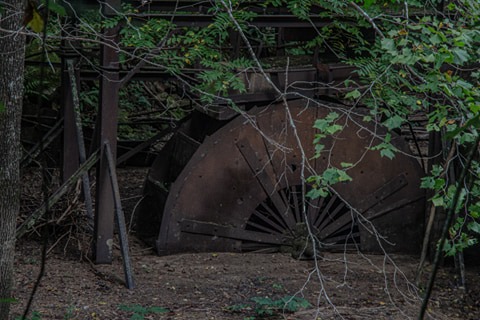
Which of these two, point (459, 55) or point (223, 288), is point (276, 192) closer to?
point (223, 288)

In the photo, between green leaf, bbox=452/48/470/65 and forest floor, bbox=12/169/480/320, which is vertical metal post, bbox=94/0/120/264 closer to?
forest floor, bbox=12/169/480/320

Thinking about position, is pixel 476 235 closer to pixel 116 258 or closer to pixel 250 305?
pixel 250 305

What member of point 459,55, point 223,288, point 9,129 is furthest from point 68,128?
point 459,55

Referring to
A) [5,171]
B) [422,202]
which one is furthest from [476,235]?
[5,171]

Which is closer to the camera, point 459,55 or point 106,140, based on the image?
point 459,55

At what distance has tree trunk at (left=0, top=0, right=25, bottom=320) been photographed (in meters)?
5.46

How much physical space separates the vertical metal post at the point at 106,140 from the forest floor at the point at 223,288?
0.84ft

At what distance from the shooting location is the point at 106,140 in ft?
28.3

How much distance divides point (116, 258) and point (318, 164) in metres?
2.76

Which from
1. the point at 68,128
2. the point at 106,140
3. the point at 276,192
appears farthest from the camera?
the point at 68,128

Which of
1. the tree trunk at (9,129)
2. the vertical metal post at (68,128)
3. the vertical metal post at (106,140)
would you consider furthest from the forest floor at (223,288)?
the tree trunk at (9,129)

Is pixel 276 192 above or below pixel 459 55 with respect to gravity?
below

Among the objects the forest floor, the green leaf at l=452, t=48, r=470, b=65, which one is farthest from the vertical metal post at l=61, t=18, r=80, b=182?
the green leaf at l=452, t=48, r=470, b=65

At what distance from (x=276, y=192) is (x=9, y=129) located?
4642 millimetres
